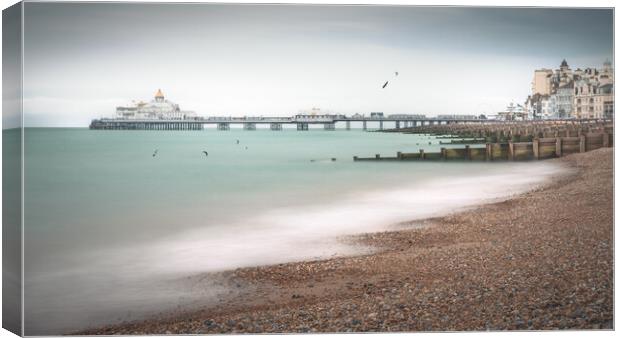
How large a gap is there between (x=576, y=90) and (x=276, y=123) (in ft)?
6.97

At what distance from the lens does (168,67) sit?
580 cm

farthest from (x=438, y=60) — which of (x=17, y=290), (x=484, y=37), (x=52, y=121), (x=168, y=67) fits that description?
(x=17, y=290)

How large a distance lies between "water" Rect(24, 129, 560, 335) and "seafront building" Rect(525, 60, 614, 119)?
664 millimetres

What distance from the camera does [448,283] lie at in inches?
215

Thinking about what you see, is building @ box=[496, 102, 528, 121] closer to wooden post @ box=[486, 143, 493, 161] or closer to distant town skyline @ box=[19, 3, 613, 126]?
distant town skyline @ box=[19, 3, 613, 126]

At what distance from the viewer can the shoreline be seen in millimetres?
5316

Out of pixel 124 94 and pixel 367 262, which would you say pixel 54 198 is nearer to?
pixel 124 94

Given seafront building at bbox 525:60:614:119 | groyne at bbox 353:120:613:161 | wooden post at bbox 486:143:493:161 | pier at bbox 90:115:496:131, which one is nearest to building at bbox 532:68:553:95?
seafront building at bbox 525:60:614:119

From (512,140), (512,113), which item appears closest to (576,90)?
(512,113)

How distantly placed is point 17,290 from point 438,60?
3288 millimetres

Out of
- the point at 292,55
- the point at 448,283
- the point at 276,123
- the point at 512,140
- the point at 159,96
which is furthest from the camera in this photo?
the point at 512,140

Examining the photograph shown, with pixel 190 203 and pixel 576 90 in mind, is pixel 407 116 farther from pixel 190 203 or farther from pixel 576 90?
pixel 190 203

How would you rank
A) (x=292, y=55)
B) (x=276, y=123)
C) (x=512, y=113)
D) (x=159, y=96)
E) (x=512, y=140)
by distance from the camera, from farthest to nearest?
(x=512, y=140), (x=512, y=113), (x=276, y=123), (x=292, y=55), (x=159, y=96)

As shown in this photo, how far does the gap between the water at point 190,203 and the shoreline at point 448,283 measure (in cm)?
15
